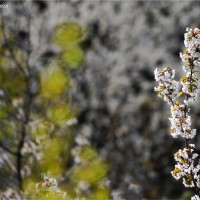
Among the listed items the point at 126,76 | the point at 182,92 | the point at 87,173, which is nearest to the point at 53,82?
the point at 126,76

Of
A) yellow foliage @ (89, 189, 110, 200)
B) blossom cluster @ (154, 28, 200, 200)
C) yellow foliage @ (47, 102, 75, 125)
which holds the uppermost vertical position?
yellow foliage @ (47, 102, 75, 125)

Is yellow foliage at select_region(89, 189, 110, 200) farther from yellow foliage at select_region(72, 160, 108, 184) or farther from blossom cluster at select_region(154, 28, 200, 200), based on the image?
blossom cluster at select_region(154, 28, 200, 200)

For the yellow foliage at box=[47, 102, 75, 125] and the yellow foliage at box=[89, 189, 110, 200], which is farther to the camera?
the yellow foliage at box=[47, 102, 75, 125]

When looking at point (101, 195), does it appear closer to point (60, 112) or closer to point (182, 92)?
point (60, 112)

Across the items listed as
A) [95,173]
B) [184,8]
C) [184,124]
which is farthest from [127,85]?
[184,124]

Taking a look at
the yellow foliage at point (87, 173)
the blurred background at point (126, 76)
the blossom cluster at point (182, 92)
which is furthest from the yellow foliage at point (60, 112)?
the blossom cluster at point (182, 92)

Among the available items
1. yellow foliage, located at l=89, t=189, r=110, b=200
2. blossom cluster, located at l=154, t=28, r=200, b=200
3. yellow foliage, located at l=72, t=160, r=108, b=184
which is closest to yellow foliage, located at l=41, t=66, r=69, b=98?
yellow foliage, located at l=72, t=160, r=108, b=184

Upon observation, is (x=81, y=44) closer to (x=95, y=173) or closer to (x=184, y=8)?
(x=184, y=8)
